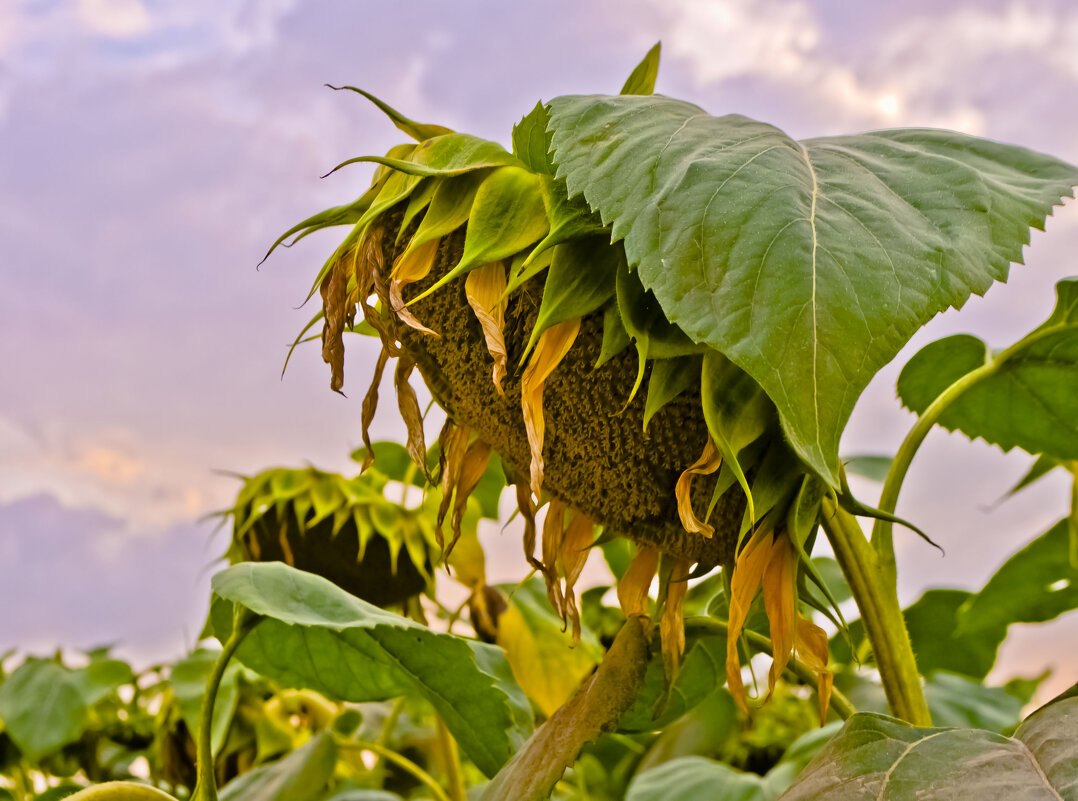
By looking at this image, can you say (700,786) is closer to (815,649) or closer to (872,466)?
(815,649)

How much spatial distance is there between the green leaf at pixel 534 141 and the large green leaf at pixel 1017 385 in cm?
26

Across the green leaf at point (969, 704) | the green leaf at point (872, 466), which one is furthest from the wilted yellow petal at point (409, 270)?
the green leaf at point (872, 466)

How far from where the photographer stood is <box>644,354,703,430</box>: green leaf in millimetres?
329

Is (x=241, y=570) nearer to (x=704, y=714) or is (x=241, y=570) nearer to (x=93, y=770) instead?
(x=704, y=714)

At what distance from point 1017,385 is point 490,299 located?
341 mm

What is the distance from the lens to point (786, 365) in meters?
0.26

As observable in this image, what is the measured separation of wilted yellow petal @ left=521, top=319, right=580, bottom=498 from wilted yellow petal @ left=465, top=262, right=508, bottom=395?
0.01 meters

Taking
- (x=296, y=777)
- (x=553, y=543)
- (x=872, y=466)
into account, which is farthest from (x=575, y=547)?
(x=872, y=466)

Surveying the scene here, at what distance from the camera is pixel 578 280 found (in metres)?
0.34

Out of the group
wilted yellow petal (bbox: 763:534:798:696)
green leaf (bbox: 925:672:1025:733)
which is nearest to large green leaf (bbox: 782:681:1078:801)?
wilted yellow petal (bbox: 763:534:798:696)

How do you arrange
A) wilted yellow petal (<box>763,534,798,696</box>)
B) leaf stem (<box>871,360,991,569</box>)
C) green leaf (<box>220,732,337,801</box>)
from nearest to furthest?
1. wilted yellow petal (<box>763,534,798,696</box>)
2. leaf stem (<box>871,360,991,569</box>)
3. green leaf (<box>220,732,337,801</box>)

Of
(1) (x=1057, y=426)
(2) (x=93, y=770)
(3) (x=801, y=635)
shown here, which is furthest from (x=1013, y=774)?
(2) (x=93, y=770)

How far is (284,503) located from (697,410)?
1.77ft

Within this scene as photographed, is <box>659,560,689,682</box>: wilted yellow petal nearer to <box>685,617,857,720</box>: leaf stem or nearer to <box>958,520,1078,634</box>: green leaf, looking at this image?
<box>685,617,857,720</box>: leaf stem
